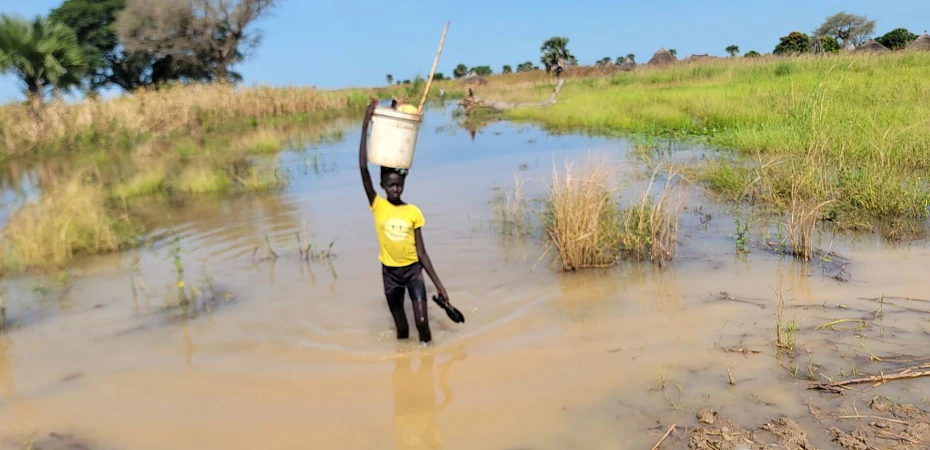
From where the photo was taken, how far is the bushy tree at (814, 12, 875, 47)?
125 ft

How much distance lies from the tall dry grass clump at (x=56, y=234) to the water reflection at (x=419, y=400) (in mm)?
4314

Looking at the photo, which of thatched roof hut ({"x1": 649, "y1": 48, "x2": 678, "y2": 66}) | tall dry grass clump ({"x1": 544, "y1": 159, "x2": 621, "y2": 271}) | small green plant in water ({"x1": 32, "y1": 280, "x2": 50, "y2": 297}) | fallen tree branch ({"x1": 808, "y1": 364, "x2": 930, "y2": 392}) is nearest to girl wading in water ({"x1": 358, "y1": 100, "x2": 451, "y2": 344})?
tall dry grass clump ({"x1": 544, "y1": 159, "x2": 621, "y2": 271})

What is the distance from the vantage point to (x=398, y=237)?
→ 3398mm

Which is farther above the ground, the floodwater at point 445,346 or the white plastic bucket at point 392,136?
the white plastic bucket at point 392,136

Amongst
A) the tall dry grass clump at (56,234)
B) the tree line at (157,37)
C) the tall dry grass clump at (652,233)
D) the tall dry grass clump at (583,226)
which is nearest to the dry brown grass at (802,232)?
the tall dry grass clump at (652,233)

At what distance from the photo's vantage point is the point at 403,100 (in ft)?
11.1

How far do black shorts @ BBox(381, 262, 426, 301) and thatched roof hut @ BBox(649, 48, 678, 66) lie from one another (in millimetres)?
36620

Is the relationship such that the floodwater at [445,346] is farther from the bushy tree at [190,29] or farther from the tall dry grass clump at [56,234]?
the bushy tree at [190,29]

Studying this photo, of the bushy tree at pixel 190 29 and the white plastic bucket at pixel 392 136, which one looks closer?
the white plastic bucket at pixel 392 136

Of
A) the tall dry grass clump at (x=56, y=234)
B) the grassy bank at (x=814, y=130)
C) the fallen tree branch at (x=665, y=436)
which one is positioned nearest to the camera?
the fallen tree branch at (x=665, y=436)

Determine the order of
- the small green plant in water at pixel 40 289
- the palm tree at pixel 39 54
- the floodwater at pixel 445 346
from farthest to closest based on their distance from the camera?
the palm tree at pixel 39 54, the small green plant in water at pixel 40 289, the floodwater at pixel 445 346

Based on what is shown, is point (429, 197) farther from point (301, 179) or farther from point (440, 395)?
point (440, 395)

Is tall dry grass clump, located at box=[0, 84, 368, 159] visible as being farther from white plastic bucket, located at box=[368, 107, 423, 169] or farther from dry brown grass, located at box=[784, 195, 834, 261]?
dry brown grass, located at box=[784, 195, 834, 261]

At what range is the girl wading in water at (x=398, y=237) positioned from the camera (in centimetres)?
338
